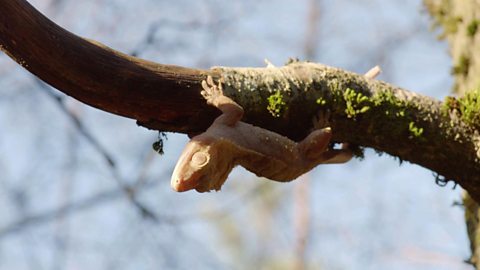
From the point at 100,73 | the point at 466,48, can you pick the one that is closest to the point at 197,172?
the point at 100,73

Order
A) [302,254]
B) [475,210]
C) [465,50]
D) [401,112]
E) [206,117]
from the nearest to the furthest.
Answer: [206,117]
[401,112]
[475,210]
[465,50]
[302,254]

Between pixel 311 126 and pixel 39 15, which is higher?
pixel 311 126

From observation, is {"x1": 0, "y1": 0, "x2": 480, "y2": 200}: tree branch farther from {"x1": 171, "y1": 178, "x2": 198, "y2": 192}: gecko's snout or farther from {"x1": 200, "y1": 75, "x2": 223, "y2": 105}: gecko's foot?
{"x1": 171, "y1": 178, "x2": 198, "y2": 192}: gecko's snout

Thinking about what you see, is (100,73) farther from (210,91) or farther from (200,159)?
(200,159)

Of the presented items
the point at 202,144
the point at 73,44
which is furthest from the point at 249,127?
the point at 73,44

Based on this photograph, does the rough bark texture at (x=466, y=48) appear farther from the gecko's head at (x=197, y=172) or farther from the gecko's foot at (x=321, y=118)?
the gecko's head at (x=197, y=172)

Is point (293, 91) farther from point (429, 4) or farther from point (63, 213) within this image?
point (63, 213)

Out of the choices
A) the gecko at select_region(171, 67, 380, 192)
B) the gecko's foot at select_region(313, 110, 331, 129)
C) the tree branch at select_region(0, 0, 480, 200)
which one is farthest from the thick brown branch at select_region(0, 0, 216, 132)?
the gecko's foot at select_region(313, 110, 331, 129)

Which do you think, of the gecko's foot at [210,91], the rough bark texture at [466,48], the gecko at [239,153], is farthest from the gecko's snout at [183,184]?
the rough bark texture at [466,48]
